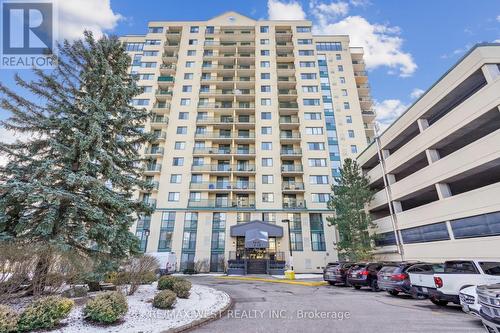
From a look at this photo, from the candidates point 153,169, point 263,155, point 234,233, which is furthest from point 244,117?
point 234,233

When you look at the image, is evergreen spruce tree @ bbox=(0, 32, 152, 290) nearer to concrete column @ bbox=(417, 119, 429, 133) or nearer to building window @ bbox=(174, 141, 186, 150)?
concrete column @ bbox=(417, 119, 429, 133)

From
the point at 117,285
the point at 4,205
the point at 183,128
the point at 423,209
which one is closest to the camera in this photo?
the point at 4,205

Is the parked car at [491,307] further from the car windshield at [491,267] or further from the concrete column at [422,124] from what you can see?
the concrete column at [422,124]

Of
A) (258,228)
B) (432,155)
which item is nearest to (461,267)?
(432,155)

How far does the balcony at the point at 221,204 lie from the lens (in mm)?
32469

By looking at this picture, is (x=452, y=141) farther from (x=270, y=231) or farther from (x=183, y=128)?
(x=183, y=128)

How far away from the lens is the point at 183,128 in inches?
1455

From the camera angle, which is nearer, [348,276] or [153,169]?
[348,276]

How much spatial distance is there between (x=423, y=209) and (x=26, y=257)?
79.9 ft

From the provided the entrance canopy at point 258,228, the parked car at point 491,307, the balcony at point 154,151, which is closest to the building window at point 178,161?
the balcony at point 154,151

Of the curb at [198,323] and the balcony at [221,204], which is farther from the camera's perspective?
the balcony at [221,204]

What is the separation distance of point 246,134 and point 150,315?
107 ft

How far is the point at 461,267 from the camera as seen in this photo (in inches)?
339

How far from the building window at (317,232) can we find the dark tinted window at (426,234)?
34.2ft
